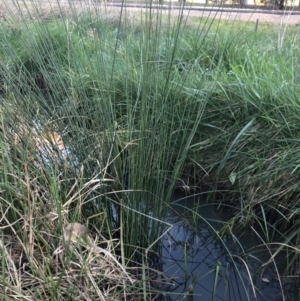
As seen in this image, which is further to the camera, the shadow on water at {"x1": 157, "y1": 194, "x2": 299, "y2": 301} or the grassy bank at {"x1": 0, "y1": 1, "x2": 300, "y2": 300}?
the shadow on water at {"x1": 157, "y1": 194, "x2": 299, "y2": 301}

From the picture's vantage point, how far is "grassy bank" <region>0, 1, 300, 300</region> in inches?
61.3

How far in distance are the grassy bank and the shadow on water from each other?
3.3 inches

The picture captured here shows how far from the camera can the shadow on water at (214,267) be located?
1.84 m

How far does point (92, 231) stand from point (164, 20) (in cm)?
86

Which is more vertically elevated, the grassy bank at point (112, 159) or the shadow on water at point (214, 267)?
the grassy bank at point (112, 159)

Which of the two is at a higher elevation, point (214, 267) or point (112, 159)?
point (112, 159)

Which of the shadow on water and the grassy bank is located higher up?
the grassy bank

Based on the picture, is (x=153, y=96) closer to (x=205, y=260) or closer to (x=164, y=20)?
(x=164, y=20)

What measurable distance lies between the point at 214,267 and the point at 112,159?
0.59 metres

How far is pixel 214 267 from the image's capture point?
1958 mm

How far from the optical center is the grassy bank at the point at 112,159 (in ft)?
5.11

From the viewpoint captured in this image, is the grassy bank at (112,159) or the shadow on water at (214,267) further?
the shadow on water at (214,267)

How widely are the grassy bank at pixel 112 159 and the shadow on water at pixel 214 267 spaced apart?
8cm

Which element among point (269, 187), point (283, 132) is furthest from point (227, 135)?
point (269, 187)
